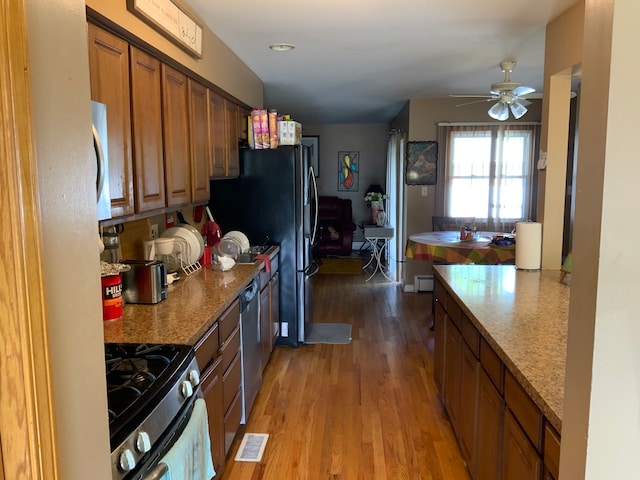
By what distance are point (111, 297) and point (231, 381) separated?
2.58 ft

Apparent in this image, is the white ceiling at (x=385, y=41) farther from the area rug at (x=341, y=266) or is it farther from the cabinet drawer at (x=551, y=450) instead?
the area rug at (x=341, y=266)

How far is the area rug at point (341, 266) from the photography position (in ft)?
24.0

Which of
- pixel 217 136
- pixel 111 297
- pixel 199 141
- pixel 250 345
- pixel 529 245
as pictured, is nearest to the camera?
pixel 111 297

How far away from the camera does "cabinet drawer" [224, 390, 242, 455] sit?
235cm

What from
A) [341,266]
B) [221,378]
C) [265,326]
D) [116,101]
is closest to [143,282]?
[221,378]

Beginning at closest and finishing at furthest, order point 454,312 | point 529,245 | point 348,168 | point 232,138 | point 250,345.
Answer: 1. point 454,312
2. point 250,345
3. point 529,245
4. point 232,138
5. point 348,168

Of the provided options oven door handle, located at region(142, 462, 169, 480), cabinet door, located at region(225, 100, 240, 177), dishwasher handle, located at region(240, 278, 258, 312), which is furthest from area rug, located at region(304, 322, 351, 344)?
oven door handle, located at region(142, 462, 169, 480)

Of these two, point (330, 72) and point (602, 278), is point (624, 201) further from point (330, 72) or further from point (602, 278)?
point (330, 72)

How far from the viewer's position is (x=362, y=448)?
105 inches

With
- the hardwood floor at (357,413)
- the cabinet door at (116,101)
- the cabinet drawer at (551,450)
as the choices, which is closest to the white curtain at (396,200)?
the hardwood floor at (357,413)

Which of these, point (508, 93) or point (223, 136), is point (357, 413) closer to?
point (223, 136)

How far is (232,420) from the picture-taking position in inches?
97.9

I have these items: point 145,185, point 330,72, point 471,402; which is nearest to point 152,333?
point 145,185

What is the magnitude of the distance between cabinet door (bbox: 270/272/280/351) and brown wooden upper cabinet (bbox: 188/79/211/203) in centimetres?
108
